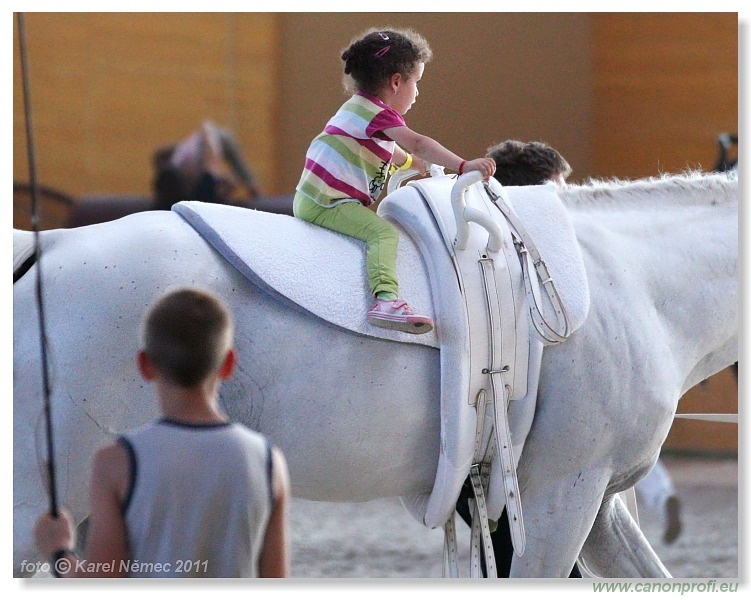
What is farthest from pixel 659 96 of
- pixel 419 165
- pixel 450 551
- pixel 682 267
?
pixel 450 551

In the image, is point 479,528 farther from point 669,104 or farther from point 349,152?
point 669,104

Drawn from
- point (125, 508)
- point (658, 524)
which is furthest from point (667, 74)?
point (125, 508)

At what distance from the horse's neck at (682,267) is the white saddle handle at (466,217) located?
0.31m

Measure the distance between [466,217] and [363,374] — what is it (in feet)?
1.20

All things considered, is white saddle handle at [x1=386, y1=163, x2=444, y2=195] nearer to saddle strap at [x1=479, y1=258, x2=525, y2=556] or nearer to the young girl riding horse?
the young girl riding horse

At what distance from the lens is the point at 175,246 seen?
200cm

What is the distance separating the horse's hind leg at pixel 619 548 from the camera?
2.47 metres

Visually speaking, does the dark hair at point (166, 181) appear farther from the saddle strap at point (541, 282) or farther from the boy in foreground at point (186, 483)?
the boy in foreground at point (186, 483)

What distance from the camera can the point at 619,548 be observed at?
2475mm

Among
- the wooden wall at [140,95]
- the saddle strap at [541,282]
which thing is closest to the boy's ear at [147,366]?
the saddle strap at [541,282]

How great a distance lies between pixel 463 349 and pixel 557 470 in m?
0.34

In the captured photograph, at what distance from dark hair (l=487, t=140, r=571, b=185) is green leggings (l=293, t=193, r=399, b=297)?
2.11ft

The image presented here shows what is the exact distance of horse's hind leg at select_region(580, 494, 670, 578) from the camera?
2.47m

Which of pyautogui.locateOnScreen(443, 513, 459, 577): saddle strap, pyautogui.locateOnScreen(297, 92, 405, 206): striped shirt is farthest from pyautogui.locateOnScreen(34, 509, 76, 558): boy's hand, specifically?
pyautogui.locateOnScreen(443, 513, 459, 577): saddle strap
